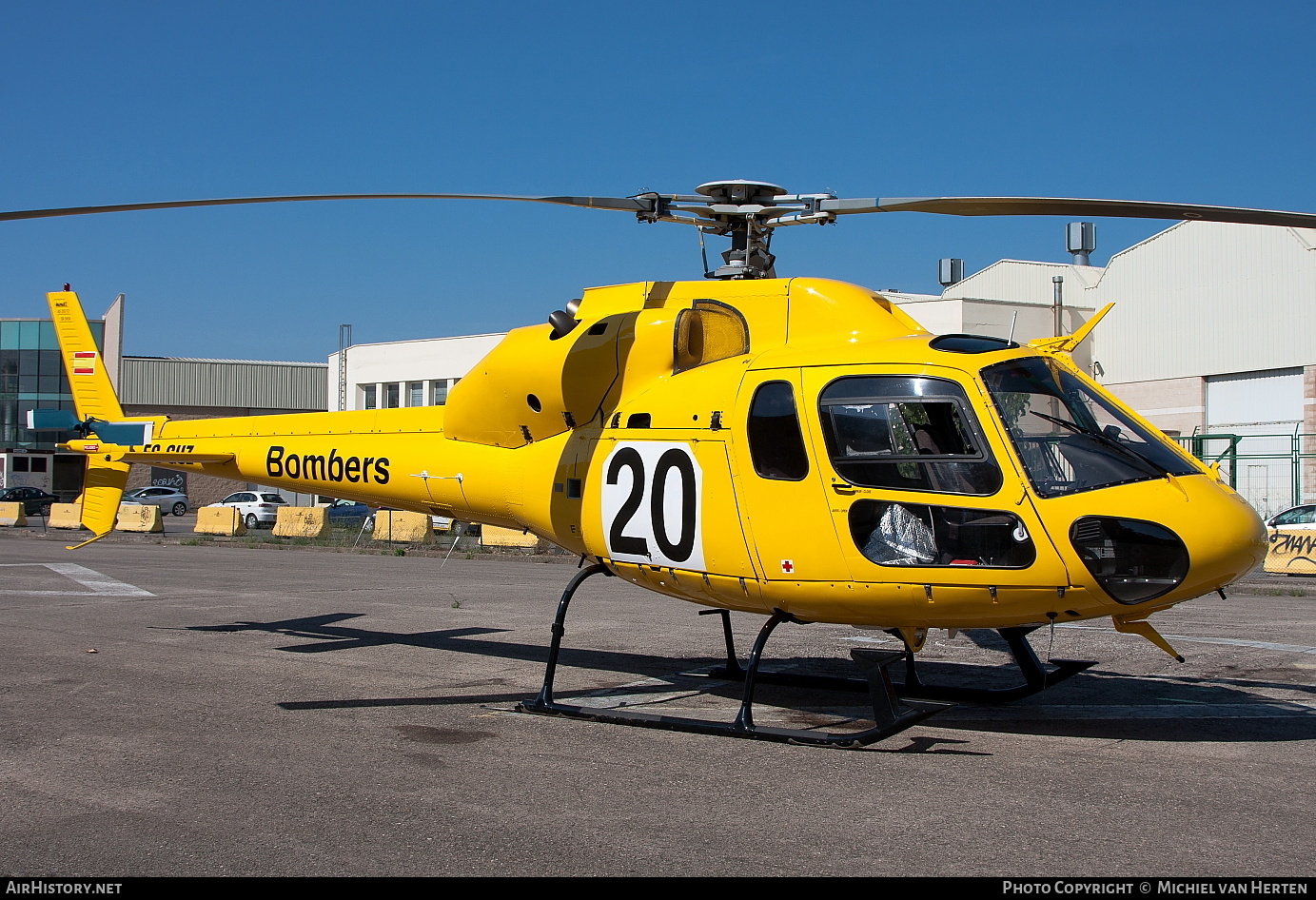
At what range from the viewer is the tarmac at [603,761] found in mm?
5461

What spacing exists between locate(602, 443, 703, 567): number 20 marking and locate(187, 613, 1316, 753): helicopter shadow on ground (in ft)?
4.81

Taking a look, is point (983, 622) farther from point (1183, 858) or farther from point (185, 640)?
point (185, 640)

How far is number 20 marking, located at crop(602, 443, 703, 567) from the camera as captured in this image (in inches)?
331

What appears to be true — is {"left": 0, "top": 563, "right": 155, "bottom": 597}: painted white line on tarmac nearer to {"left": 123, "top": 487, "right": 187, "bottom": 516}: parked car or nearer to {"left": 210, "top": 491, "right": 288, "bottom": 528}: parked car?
{"left": 210, "top": 491, "right": 288, "bottom": 528}: parked car

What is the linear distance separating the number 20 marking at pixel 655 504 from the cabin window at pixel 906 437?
4.17ft

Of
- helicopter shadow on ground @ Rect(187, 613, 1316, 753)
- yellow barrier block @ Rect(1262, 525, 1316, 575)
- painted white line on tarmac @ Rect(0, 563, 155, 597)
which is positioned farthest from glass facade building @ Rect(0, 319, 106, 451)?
yellow barrier block @ Rect(1262, 525, 1316, 575)

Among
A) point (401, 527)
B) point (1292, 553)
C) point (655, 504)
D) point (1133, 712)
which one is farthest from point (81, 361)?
point (1292, 553)

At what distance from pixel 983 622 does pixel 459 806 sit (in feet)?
12.0

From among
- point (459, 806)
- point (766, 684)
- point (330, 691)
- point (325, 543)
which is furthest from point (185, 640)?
point (325, 543)

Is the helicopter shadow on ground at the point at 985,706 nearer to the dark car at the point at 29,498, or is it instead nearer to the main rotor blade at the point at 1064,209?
the main rotor blade at the point at 1064,209

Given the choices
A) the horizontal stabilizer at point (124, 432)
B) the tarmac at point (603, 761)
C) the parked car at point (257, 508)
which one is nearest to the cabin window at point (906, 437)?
the tarmac at point (603, 761)

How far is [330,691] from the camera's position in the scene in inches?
385

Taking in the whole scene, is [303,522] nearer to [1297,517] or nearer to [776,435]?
[1297,517]

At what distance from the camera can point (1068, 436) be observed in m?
7.24
